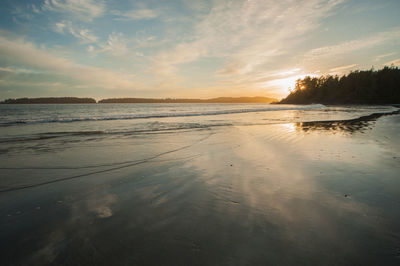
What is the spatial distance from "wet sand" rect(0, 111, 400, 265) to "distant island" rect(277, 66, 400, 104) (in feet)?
309

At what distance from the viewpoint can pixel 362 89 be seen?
77625mm

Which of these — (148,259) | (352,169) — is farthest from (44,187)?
(352,169)

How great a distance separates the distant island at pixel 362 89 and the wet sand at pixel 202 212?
94139 mm

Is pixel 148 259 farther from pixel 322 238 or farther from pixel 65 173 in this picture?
pixel 65 173

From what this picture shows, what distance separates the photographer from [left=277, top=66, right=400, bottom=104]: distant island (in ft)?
243

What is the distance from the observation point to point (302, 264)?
1779 millimetres

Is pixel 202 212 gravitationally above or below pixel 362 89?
below

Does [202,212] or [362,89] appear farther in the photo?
[362,89]

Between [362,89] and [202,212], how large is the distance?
347 feet

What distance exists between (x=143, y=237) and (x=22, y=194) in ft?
9.98

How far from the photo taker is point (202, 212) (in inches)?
109

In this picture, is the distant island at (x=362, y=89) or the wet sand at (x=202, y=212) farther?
the distant island at (x=362, y=89)

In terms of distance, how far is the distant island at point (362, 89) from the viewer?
243 feet

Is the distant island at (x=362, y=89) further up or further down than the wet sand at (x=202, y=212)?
Result: further up
